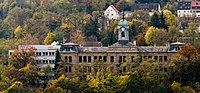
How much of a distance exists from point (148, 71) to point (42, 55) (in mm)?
14442

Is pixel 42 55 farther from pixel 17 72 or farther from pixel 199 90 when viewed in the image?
pixel 199 90

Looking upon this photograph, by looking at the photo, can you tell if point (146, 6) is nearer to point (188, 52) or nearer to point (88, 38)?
point (88, 38)

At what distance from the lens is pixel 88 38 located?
87.5 meters

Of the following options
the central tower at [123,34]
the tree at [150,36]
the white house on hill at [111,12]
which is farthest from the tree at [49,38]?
the white house on hill at [111,12]

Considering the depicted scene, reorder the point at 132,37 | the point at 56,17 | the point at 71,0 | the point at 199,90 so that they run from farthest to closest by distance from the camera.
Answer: the point at 71,0, the point at 56,17, the point at 132,37, the point at 199,90

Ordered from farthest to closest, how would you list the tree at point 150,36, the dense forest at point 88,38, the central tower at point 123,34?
the tree at point 150,36 → the central tower at point 123,34 → the dense forest at point 88,38

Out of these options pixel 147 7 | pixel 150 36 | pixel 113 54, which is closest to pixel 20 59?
pixel 113 54

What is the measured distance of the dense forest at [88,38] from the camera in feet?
218

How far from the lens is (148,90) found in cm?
6575

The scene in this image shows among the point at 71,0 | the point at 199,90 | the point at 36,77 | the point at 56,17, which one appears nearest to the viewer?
the point at 199,90

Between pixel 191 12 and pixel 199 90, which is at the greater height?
pixel 191 12

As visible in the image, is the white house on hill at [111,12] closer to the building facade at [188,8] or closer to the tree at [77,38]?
the building facade at [188,8]

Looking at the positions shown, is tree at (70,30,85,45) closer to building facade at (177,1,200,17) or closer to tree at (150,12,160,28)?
tree at (150,12,160,28)

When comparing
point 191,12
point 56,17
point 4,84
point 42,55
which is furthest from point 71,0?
point 4,84
